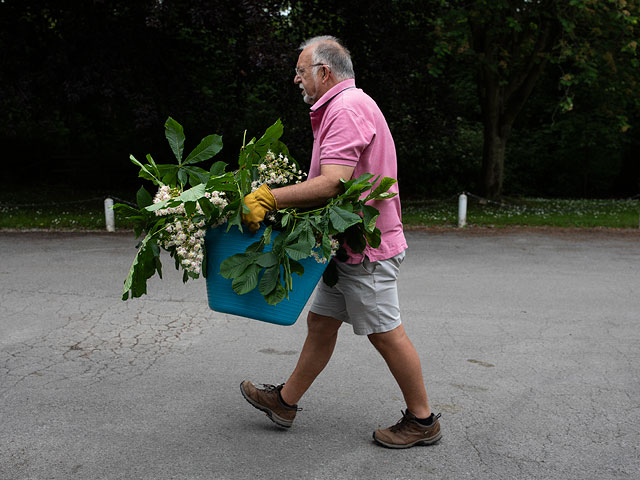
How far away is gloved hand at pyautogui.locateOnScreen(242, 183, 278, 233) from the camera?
2840 mm

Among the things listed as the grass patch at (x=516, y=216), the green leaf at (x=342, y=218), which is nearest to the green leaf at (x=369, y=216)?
the green leaf at (x=342, y=218)

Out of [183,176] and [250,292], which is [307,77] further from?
[250,292]

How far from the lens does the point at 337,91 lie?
3072mm

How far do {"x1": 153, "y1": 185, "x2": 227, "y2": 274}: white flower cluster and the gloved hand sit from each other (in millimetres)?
123

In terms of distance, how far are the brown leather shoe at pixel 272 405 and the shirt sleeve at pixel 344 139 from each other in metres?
1.25

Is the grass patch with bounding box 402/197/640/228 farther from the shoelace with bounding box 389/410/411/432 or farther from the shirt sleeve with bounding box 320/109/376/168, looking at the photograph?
the shirt sleeve with bounding box 320/109/376/168

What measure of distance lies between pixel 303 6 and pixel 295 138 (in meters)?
2.94

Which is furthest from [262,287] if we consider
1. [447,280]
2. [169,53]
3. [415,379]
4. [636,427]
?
[169,53]

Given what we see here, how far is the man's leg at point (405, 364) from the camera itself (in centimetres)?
316

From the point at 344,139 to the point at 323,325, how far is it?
0.98 m

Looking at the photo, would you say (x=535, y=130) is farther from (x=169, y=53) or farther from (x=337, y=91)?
(x=337, y=91)

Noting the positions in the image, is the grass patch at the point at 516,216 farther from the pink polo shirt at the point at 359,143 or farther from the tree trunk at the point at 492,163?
the pink polo shirt at the point at 359,143

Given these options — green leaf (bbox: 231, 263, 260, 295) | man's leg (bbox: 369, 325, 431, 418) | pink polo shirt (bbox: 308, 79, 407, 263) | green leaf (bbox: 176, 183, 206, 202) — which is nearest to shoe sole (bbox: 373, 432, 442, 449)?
man's leg (bbox: 369, 325, 431, 418)

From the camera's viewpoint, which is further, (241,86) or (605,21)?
(605,21)
